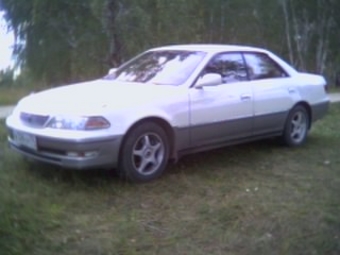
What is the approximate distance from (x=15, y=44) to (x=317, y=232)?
54.0 feet

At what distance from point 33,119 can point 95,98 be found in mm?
643

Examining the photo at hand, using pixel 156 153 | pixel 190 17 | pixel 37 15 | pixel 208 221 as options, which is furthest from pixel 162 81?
pixel 37 15

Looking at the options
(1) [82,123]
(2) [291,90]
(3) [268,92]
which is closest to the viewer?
(1) [82,123]

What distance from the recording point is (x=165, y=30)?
51.8ft

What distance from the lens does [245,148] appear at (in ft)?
25.4

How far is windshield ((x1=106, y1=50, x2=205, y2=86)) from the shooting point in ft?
21.9

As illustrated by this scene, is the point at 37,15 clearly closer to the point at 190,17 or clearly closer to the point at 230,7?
the point at 190,17

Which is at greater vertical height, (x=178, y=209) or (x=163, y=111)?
(x=163, y=111)

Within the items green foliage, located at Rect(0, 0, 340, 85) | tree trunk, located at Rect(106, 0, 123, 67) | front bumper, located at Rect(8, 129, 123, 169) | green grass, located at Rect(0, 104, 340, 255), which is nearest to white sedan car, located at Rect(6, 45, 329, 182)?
front bumper, located at Rect(8, 129, 123, 169)

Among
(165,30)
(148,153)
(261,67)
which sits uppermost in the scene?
(165,30)

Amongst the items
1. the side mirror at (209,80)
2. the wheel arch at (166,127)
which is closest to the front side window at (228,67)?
the side mirror at (209,80)

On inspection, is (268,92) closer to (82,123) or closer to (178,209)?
(178,209)

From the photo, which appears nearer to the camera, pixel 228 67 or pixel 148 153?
pixel 148 153

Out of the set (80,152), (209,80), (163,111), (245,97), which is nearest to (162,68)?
(209,80)
